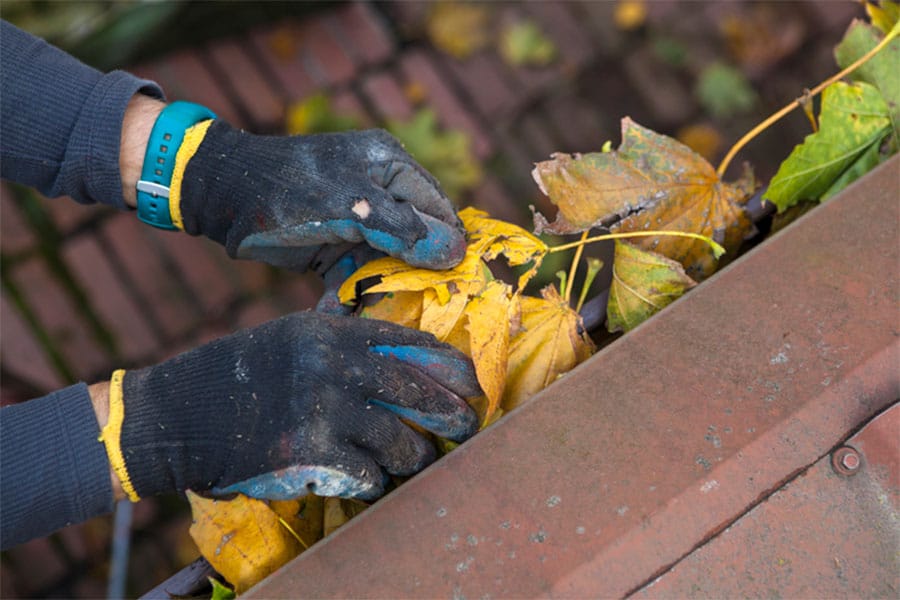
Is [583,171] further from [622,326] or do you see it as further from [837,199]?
[837,199]

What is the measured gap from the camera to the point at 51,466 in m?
1.01

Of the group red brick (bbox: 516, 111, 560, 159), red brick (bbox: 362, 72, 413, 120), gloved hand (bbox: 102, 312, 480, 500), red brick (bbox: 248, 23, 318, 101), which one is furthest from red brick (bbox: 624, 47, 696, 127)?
gloved hand (bbox: 102, 312, 480, 500)

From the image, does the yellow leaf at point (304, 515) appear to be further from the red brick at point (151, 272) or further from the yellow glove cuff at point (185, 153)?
the red brick at point (151, 272)

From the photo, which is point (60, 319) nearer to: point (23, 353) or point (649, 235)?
point (23, 353)

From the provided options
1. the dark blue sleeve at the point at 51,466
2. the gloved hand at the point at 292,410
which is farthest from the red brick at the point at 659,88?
the dark blue sleeve at the point at 51,466

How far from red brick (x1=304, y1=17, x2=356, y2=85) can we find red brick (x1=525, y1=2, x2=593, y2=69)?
1.87ft

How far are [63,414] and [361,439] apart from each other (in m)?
0.38

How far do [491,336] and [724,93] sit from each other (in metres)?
1.65

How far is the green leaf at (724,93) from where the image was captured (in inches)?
92.0

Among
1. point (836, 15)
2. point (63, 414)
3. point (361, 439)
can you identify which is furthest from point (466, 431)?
point (836, 15)

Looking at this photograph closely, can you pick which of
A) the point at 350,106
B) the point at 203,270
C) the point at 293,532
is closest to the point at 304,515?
the point at 293,532

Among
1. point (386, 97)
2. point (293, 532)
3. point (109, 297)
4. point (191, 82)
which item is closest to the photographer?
point (293, 532)

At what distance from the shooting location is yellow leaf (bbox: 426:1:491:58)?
2311 mm

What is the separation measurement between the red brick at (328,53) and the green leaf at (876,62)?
1.35 meters
